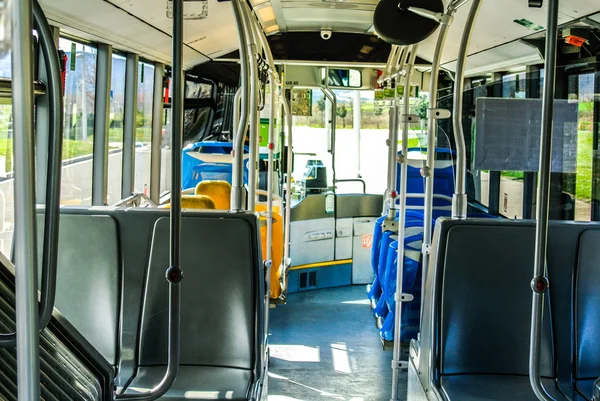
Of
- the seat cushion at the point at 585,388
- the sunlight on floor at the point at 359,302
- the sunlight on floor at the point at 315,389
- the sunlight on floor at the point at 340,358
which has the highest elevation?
the seat cushion at the point at 585,388

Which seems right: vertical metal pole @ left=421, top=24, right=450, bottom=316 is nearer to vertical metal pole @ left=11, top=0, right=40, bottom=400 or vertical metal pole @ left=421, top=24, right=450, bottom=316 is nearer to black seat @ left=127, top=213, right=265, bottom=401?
black seat @ left=127, top=213, right=265, bottom=401

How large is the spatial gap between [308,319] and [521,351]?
11.1 feet

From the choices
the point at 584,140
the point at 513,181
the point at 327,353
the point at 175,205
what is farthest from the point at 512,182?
the point at 175,205

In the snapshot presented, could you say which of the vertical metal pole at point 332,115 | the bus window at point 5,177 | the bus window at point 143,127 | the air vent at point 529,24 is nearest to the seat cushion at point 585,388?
the air vent at point 529,24

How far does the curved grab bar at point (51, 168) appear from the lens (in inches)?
40.4

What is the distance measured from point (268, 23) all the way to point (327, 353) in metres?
3.01

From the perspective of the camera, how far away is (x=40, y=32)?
1.02m

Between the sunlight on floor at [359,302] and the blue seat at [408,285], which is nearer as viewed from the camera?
the blue seat at [408,285]

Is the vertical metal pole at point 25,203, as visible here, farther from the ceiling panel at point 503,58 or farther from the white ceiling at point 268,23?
the ceiling panel at point 503,58

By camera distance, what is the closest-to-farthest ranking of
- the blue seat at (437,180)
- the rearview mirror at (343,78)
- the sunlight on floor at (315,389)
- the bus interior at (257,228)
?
the bus interior at (257,228)
the sunlight on floor at (315,389)
the blue seat at (437,180)
the rearview mirror at (343,78)

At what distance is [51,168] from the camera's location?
1.09 meters

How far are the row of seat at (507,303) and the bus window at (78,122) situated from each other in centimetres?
217

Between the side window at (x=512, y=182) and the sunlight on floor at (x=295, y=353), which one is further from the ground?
the side window at (x=512, y=182)

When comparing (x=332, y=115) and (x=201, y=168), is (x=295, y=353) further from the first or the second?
(x=332, y=115)
